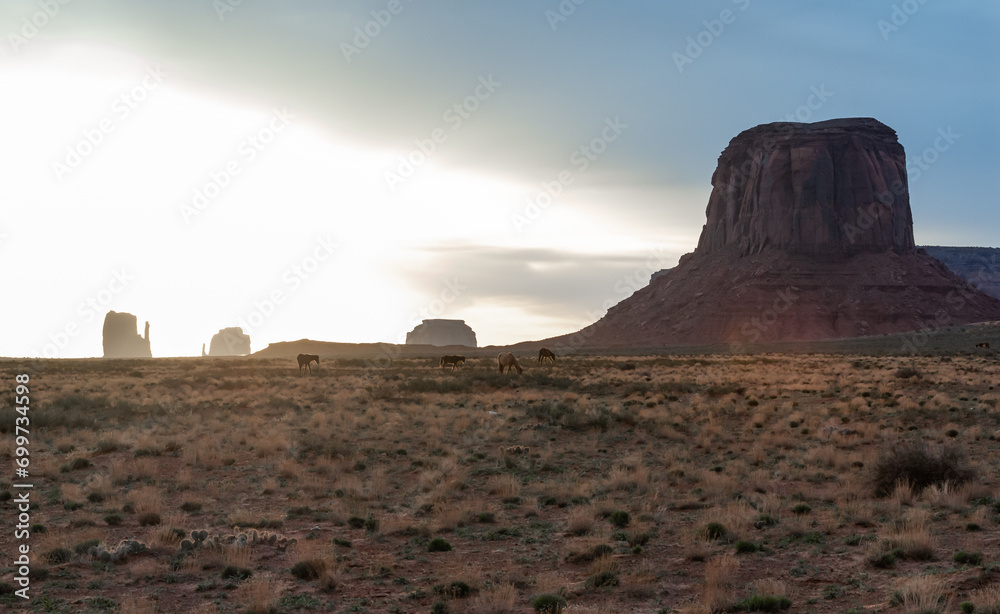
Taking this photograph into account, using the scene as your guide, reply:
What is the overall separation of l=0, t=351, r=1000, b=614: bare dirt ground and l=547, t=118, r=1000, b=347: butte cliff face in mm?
101295

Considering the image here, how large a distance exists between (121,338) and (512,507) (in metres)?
204

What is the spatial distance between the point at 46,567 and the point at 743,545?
1031 cm

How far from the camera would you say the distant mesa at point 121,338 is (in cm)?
19375

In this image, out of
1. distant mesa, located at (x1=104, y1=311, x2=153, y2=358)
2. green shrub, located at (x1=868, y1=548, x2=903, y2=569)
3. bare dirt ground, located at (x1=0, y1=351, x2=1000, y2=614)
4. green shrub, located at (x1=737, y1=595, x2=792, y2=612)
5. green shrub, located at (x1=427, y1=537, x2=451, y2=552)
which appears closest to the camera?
green shrub, located at (x1=737, y1=595, x2=792, y2=612)

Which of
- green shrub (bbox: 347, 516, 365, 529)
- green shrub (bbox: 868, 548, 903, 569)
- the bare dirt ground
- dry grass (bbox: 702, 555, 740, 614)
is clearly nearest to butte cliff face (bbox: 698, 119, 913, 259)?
the bare dirt ground

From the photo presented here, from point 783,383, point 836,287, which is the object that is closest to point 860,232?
point 836,287

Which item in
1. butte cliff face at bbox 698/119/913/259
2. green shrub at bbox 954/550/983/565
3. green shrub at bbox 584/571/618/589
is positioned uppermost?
butte cliff face at bbox 698/119/913/259

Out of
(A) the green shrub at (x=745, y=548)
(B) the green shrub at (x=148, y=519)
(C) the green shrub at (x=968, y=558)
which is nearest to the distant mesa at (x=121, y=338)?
(B) the green shrub at (x=148, y=519)

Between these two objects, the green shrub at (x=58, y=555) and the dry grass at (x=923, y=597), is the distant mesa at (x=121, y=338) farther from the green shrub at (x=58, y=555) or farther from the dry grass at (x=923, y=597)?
the dry grass at (x=923, y=597)

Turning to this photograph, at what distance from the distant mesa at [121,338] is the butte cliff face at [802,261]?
371ft

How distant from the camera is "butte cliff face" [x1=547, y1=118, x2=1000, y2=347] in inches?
5002

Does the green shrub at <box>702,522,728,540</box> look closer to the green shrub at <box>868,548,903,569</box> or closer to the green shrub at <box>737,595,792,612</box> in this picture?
the green shrub at <box>868,548,903,569</box>

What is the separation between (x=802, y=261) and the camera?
468ft

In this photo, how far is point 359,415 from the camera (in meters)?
29.1
